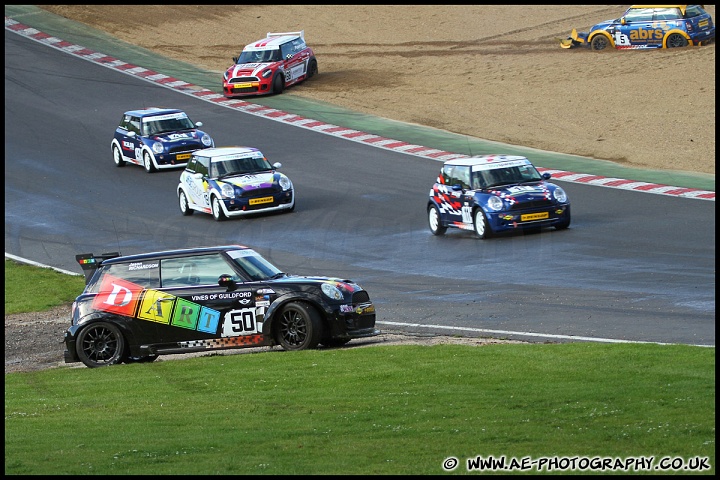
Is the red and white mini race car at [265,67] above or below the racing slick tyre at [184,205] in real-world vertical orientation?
above

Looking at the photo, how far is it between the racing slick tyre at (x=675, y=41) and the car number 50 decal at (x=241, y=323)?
29.4 metres

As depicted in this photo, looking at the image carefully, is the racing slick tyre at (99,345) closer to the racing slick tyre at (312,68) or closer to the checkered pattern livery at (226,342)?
the checkered pattern livery at (226,342)

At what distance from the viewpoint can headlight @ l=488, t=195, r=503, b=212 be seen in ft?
81.5

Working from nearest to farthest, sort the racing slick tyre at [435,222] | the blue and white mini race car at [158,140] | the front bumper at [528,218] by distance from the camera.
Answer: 1. the front bumper at [528,218]
2. the racing slick tyre at [435,222]
3. the blue and white mini race car at [158,140]

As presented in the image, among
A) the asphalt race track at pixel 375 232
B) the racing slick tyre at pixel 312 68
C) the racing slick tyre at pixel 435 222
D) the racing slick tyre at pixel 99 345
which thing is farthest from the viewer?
the racing slick tyre at pixel 312 68

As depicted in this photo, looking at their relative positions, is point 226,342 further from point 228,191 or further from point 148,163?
point 148,163

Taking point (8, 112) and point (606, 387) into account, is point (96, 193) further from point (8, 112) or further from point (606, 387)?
point (606, 387)

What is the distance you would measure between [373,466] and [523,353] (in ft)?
17.3

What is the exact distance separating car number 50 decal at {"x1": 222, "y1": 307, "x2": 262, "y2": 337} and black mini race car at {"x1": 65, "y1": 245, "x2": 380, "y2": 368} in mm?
13

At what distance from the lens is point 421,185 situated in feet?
102

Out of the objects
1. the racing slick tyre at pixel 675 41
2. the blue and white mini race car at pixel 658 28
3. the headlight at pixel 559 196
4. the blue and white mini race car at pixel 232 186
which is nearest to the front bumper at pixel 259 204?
the blue and white mini race car at pixel 232 186

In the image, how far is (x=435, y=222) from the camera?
26312 mm

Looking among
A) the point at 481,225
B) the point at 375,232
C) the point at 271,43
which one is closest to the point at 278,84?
the point at 271,43

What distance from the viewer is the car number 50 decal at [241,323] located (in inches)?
615
